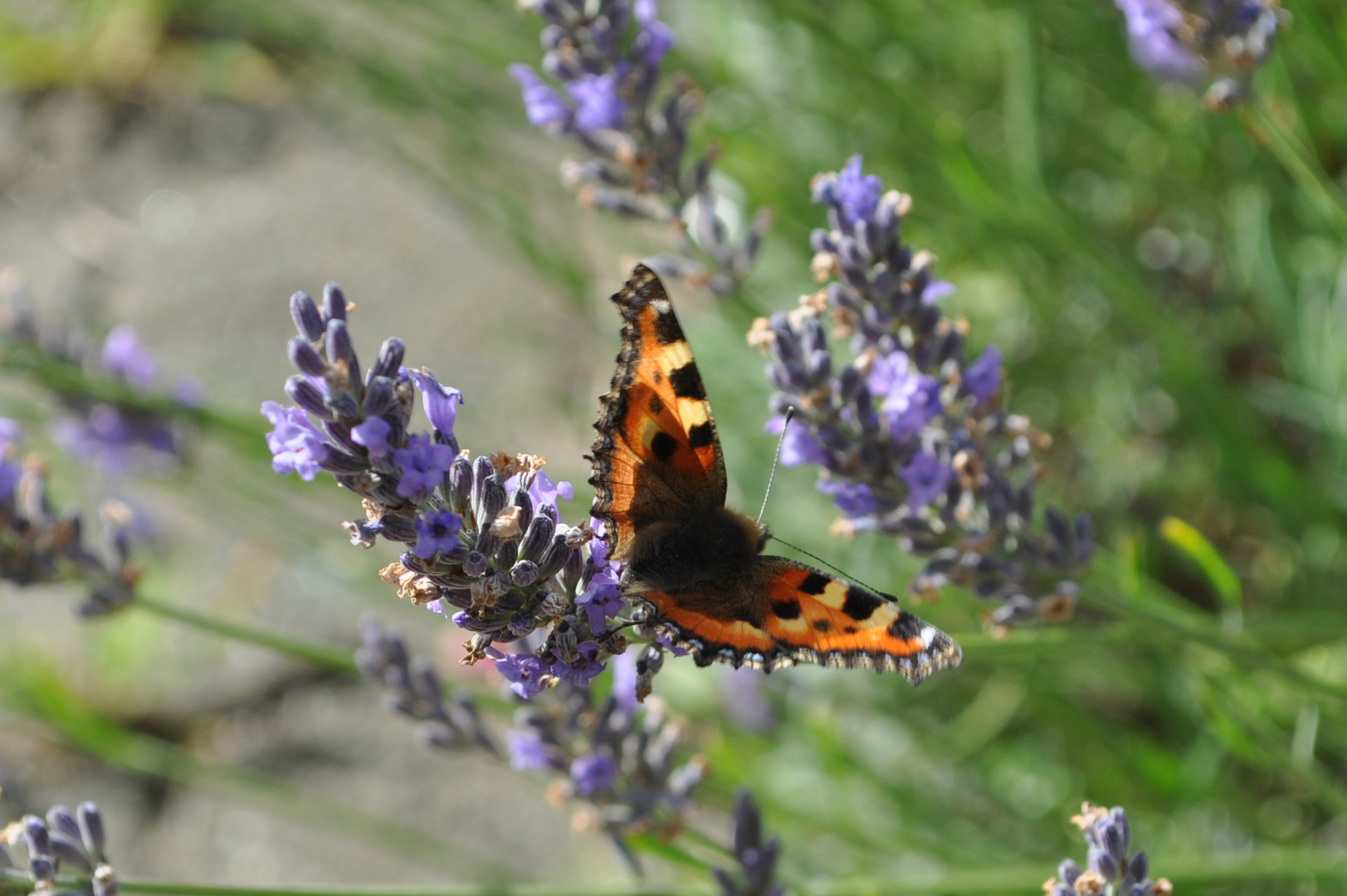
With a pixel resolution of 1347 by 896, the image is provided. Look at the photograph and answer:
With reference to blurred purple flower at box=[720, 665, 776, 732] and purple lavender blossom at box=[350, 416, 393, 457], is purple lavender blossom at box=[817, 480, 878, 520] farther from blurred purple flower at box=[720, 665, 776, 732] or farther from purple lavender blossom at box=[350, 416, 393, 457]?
blurred purple flower at box=[720, 665, 776, 732]

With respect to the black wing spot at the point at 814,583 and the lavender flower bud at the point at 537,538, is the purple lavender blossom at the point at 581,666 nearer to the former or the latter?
the lavender flower bud at the point at 537,538

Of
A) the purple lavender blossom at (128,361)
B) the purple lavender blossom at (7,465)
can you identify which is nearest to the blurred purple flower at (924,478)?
the purple lavender blossom at (7,465)

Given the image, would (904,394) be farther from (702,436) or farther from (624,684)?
(624,684)

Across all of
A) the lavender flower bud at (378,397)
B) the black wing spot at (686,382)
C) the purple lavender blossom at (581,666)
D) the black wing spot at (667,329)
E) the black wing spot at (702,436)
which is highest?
the black wing spot at (667,329)

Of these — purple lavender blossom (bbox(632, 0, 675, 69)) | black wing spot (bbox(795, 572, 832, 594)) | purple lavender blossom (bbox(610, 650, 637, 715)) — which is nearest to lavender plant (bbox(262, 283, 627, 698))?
black wing spot (bbox(795, 572, 832, 594))

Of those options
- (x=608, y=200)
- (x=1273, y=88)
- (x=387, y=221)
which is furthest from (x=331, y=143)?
(x=1273, y=88)

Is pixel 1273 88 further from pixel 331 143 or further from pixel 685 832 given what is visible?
pixel 331 143

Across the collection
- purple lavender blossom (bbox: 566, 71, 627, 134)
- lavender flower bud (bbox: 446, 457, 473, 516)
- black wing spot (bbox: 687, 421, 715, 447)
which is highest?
purple lavender blossom (bbox: 566, 71, 627, 134)
